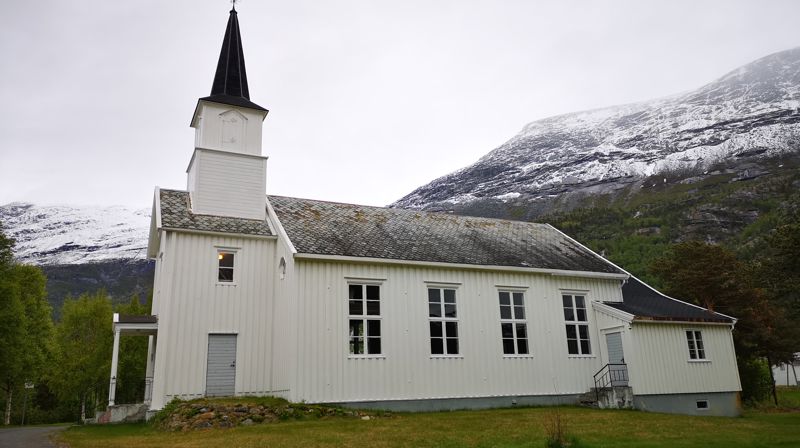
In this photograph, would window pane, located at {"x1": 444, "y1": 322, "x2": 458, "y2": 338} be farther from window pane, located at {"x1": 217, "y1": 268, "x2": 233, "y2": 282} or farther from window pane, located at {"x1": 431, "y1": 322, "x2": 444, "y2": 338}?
window pane, located at {"x1": 217, "y1": 268, "x2": 233, "y2": 282}

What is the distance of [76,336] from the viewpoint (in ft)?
129

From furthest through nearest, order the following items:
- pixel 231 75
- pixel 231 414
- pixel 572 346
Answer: pixel 231 75 → pixel 572 346 → pixel 231 414

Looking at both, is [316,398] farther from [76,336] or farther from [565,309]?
[76,336]

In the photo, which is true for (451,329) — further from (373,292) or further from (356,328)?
(356,328)

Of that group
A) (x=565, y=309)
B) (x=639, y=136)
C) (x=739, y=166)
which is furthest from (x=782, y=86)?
(x=565, y=309)

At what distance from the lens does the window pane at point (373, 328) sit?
60.4ft

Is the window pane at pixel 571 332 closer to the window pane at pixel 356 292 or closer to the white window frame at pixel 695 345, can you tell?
the white window frame at pixel 695 345

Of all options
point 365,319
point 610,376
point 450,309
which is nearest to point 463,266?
point 450,309

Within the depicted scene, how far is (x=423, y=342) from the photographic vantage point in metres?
19.0

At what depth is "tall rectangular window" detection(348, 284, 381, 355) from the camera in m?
18.2

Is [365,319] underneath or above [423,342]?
above

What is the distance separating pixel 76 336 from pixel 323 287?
29.6 metres

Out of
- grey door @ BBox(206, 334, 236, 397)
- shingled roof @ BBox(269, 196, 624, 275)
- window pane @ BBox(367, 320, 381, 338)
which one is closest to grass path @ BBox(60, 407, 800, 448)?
grey door @ BBox(206, 334, 236, 397)

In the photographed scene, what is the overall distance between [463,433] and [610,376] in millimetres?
10949
